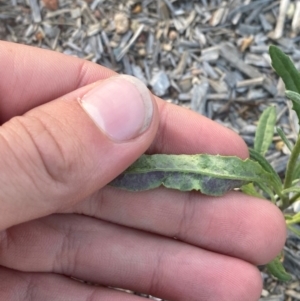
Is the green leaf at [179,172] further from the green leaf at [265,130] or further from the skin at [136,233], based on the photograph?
the green leaf at [265,130]

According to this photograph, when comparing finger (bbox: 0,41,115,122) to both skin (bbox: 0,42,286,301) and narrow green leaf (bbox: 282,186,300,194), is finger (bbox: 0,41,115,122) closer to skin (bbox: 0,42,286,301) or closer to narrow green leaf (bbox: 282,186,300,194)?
skin (bbox: 0,42,286,301)


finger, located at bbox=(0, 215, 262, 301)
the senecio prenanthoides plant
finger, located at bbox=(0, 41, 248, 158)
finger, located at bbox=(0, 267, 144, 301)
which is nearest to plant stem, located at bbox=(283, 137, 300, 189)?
the senecio prenanthoides plant

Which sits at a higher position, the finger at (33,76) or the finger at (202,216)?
the finger at (33,76)

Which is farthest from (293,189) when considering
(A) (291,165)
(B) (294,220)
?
(B) (294,220)

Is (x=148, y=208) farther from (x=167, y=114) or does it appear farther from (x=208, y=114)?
(x=208, y=114)

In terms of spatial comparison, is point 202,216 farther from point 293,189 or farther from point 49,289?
point 49,289

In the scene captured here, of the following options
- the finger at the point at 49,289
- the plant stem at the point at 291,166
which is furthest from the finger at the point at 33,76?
the plant stem at the point at 291,166
